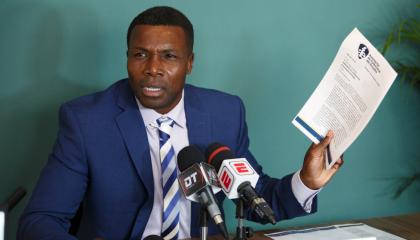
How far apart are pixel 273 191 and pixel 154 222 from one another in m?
0.43

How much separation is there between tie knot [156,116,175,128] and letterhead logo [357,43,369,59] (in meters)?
0.69

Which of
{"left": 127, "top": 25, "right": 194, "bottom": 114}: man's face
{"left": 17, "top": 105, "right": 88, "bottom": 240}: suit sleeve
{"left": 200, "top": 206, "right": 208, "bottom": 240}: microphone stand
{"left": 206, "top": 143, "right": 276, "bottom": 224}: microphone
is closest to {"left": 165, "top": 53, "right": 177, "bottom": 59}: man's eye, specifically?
{"left": 127, "top": 25, "right": 194, "bottom": 114}: man's face

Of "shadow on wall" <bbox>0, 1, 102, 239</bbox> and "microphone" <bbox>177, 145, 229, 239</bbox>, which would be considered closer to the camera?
"microphone" <bbox>177, 145, 229, 239</bbox>

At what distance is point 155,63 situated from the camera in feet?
5.73

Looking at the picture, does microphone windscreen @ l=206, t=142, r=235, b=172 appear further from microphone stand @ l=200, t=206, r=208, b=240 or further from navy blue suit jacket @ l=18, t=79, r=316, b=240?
navy blue suit jacket @ l=18, t=79, r=316, b=240

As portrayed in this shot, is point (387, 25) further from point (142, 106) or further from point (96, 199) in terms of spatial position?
point (96, 199)

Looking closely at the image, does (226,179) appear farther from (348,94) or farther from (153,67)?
(153,67)

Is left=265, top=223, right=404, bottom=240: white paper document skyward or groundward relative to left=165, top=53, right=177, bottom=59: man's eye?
groundward

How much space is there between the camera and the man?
1727 mm

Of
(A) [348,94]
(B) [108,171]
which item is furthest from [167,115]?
(A) [348,94]

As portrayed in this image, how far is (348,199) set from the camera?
2629 millimetres

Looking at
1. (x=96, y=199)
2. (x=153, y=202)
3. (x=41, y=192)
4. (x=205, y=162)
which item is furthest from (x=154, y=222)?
(x=205, y=162)

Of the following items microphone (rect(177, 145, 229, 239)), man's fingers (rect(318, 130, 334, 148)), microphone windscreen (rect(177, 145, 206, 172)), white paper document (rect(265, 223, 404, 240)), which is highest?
man's fingers (rect(318, 130, 334, 148))

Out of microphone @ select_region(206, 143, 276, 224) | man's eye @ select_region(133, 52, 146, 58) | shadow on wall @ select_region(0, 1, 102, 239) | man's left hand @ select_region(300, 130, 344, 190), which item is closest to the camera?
microphone @ select_region(206, 143, 276, 224)
